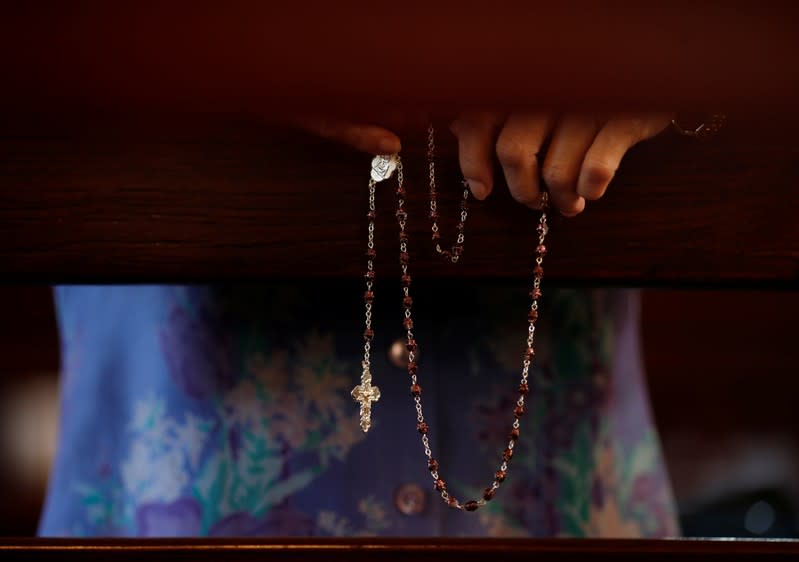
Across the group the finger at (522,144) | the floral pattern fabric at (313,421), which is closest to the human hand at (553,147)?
the finger at (522,144)

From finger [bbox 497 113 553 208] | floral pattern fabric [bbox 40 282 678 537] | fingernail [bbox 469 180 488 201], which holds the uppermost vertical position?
finger [bbox 497 113 553 208]

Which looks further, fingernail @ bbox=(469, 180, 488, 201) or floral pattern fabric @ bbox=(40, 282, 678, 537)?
floral pattern fabric @ bbox=(40, 282, 678, 537)

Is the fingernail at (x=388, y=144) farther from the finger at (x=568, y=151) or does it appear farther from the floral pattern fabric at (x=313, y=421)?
the floral pattern fabric at (x=313, y=421)

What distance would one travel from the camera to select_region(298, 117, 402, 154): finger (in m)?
0.52

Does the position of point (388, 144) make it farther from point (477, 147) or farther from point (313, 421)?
point (313, 421)

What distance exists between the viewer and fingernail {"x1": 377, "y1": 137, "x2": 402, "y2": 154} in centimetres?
52

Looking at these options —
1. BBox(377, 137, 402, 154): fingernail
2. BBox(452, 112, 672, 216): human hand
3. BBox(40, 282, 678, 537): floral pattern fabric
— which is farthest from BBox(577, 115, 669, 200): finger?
BBox(40, 282, 678, 537): floral pattern fabric

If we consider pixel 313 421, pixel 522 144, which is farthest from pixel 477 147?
pixel 313 421

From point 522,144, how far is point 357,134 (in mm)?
100

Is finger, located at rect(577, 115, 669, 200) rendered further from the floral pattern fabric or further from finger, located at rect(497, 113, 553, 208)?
the floral pattern fabric

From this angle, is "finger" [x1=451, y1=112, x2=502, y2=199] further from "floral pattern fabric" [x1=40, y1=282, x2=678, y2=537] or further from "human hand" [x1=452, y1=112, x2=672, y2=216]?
"floral pattern fabric" [x1=40, y1=282, x2=678, y2=537]

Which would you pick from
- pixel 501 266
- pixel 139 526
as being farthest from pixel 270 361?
pixel 501 266

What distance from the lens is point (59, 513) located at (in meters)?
0.88

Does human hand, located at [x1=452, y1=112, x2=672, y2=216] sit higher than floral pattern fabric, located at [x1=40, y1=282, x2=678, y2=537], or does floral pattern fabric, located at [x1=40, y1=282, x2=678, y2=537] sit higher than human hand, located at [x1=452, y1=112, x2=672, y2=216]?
human hand, located at [x1=452, y1=112, x2=672, y2=216]
